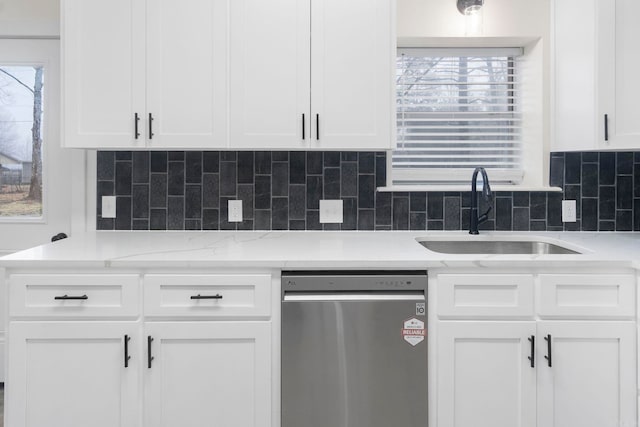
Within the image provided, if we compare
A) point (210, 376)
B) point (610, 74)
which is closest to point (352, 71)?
point (610, 74)

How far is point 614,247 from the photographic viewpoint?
6.25ft

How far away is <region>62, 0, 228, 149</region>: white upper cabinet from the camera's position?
2.00 meters

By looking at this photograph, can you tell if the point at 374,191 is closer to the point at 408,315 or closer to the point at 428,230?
the point at 428,230

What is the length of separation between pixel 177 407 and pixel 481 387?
109cm

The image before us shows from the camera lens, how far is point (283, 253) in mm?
1769

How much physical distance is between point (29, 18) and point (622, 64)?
2802mm

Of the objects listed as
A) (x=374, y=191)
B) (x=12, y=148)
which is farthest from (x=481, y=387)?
(x=12, y=148)

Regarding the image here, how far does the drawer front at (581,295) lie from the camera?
1650 millimetres

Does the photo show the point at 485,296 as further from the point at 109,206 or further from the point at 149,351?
the point at 109,206

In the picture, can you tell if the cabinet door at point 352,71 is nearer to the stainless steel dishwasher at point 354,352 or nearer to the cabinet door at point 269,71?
the cabinet door at point 269,71

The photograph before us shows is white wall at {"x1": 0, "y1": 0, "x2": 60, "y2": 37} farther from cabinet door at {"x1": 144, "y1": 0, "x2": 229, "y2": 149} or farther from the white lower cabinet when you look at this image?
the white lower cabinet

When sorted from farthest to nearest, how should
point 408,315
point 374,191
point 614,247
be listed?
1. point 374,191
2. point 614,247
3. point 408,315

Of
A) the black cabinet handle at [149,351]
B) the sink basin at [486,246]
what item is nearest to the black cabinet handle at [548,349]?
the sink basin at [486,246]

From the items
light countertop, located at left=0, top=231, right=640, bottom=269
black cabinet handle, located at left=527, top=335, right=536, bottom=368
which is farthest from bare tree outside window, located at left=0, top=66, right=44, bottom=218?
black cabinet handle, located at left=527, top=335, right=536, bottom=368
